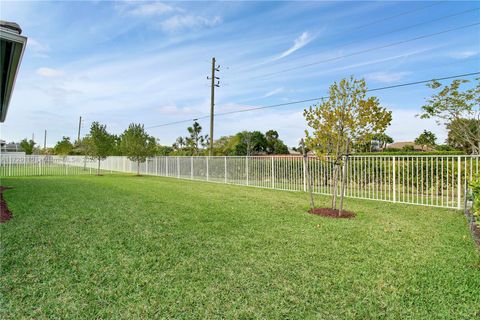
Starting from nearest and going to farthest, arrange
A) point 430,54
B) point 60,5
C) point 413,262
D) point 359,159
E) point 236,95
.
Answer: point 413,262 < point 60,5 < point 359,159 < point 430,54 < point 236,95

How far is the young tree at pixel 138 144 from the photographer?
21.6 metres

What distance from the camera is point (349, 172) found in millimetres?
10328

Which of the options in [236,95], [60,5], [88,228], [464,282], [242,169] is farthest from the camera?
[236,95]

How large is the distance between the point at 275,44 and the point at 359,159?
27.7 feet

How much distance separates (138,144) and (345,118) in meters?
18.3

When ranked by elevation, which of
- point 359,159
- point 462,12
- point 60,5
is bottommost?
point 359,159

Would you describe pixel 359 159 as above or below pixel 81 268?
above

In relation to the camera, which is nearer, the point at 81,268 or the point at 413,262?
the point at 81,268

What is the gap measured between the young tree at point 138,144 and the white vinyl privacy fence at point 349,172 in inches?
44.1

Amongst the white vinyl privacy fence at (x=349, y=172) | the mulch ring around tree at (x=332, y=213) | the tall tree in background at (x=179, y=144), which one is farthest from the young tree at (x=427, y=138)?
the tall tree in background at (x=179, y=144)

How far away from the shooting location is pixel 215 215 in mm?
6566

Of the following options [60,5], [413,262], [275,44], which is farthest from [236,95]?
[413,262]

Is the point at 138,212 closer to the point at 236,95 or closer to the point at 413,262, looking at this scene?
the point at 413,262

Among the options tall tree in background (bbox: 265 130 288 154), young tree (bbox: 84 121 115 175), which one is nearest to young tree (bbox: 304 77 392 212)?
young tree (bbox: 84 121 115 175)
